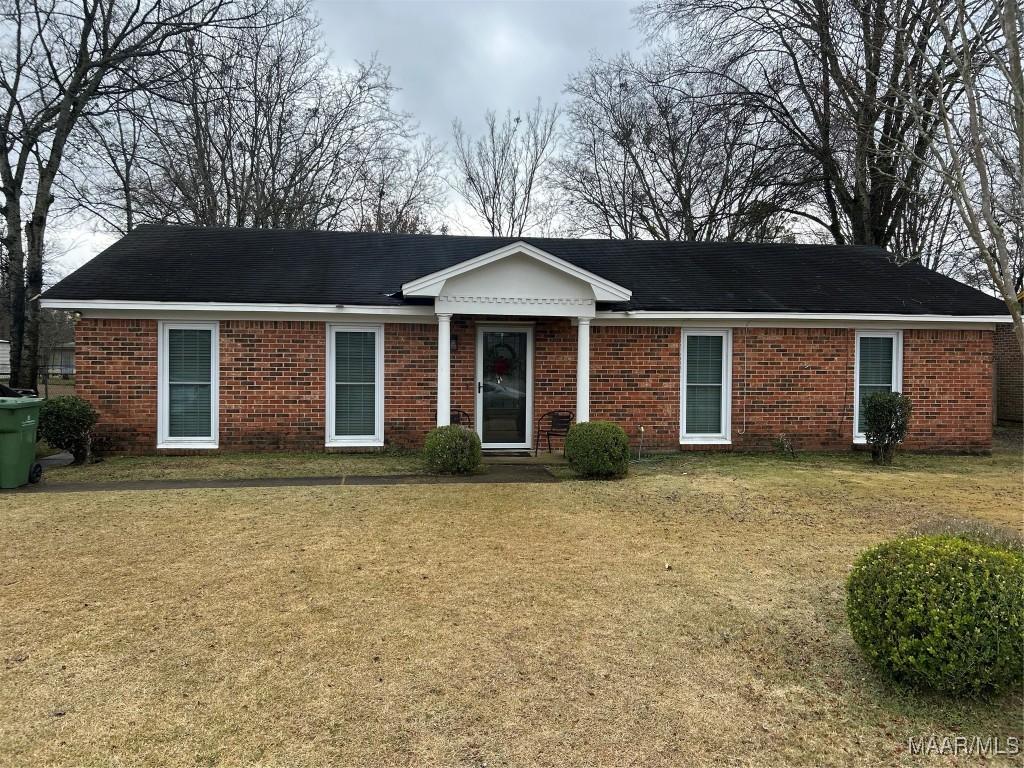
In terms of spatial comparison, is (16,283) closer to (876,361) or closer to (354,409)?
(354,409)

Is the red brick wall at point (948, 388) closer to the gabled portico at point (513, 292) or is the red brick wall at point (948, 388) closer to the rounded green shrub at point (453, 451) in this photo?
the gabled portico at point (513, 292)

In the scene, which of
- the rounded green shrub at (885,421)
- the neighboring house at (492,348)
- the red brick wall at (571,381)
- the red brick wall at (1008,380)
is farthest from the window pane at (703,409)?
the red brick wall at (1008,380)

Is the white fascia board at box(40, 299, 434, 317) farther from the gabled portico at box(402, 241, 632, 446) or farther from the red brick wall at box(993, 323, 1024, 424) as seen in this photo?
the red brick wall at box(993, 323, 1024, 424)

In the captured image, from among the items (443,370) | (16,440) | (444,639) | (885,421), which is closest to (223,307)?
(16,440)

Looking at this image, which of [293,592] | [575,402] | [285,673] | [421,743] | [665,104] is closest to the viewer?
[421,743]

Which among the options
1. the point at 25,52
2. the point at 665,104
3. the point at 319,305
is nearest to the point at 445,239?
the point at 319,305

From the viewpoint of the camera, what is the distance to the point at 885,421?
33.2ft

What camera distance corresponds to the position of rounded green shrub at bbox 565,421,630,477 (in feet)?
28.2

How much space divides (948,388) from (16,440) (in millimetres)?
14644

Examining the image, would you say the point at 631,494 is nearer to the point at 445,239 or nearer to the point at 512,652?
the point at 512,652

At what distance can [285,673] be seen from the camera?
129 inches

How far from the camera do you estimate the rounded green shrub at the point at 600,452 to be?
8609 mm

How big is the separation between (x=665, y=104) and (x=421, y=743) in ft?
81.6

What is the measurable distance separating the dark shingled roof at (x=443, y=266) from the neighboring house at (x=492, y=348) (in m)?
0.06
